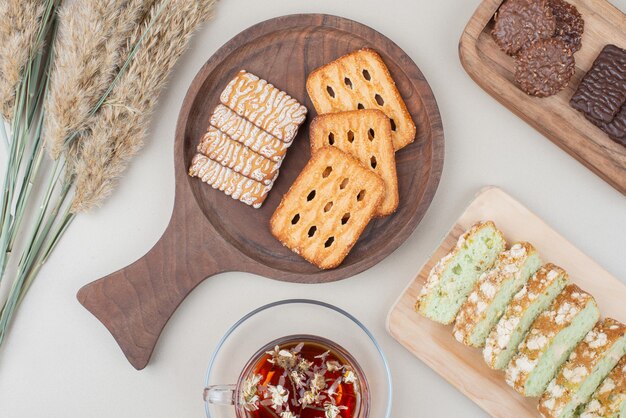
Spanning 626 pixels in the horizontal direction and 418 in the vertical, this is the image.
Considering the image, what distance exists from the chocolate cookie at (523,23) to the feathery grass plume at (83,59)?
1.54m

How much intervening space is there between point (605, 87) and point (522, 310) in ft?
3.22

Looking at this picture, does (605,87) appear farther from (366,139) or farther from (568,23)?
(366,139)

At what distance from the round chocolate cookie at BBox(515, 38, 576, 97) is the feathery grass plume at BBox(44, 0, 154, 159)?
166 centimetres

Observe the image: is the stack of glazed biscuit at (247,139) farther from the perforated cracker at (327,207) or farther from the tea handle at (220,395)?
the tea handle at (220,395)

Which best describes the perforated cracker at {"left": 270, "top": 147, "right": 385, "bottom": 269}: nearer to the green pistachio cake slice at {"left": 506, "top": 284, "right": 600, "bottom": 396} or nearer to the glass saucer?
the glass saucer

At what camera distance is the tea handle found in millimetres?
2539

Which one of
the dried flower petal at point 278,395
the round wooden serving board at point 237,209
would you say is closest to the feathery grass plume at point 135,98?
the round wooden serving board at point 237,209

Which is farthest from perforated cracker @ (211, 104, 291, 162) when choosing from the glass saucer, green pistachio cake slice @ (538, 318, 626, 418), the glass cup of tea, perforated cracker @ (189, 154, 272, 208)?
green pistachio cake slice @ (538, 318, 626, 418)

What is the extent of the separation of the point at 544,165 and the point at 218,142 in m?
1.44

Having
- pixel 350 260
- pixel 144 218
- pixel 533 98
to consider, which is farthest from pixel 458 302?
pixel 144 218

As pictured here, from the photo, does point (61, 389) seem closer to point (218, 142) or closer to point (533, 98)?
point (218, 142)

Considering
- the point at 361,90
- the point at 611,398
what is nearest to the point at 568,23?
the point at 361,90

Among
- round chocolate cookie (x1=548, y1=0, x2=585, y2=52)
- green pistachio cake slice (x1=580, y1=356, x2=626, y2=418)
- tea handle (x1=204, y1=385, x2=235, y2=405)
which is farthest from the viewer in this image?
round chocolate cookie (x1=548, y1=0, x2=585, y2=52)

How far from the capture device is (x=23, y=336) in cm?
298
